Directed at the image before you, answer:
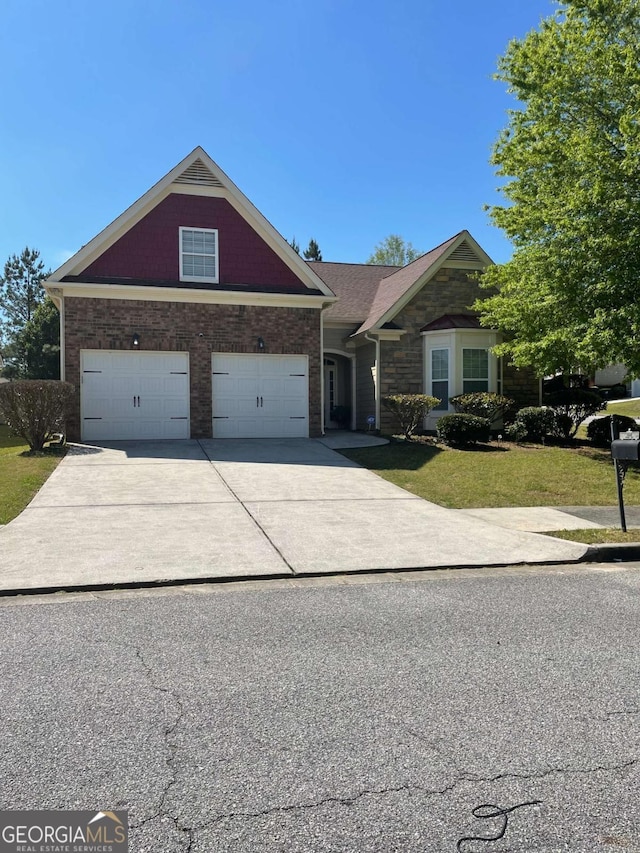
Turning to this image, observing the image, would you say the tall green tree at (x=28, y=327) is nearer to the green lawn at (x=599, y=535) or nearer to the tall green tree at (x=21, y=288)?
the tall green tree at (x=21, y=288)

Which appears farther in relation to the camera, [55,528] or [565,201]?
[565,201]

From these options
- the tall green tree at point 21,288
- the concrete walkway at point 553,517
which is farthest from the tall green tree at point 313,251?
the concrete walkway at point 553,517

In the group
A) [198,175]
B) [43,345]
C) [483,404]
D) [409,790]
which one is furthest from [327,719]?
[43,345]

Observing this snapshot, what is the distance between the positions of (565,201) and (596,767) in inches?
534

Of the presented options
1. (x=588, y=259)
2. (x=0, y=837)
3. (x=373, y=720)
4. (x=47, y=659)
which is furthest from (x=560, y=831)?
(x=588, y=259)

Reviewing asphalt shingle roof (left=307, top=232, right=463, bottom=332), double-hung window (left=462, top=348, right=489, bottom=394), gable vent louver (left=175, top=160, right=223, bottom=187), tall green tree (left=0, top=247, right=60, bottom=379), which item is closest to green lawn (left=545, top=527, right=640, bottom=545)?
double-hung window (left=462, top=348, right=489, bottom=394)

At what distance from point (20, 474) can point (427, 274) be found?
1317 centimetres

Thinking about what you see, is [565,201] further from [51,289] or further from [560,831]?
[560,831]

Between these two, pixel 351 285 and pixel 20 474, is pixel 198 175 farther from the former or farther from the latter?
pixel 20 474

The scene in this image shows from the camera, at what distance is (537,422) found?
16500mm

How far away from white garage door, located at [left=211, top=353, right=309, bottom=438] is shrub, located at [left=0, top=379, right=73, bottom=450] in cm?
420

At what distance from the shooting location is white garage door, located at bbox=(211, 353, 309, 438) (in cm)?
1717

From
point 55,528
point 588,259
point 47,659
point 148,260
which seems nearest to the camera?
point 47,659

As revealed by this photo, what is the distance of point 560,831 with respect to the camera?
238 cm
